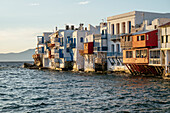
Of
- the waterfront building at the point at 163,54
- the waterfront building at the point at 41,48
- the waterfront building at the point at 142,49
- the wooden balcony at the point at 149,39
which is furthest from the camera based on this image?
the waterfront building at the point at 41,48

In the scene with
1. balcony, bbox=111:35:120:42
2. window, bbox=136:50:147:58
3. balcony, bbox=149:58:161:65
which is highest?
balcony, bbox=111:35:120:42

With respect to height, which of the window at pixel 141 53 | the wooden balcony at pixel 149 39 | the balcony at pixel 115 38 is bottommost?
the window at pixel 141 53

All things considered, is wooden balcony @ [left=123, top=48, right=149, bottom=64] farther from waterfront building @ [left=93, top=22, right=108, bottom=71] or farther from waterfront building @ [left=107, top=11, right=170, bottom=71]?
waterfront building @ [left=93, top=22, right=108, bottom=71]

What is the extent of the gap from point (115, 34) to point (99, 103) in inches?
1794

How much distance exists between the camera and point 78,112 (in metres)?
25.2

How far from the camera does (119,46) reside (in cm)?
7188

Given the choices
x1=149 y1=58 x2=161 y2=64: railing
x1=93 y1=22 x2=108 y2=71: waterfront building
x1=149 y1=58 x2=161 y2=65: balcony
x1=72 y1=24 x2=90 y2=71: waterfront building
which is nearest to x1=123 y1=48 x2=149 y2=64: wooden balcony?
x1=149 y1=58 x2=161 y2=65: balcony

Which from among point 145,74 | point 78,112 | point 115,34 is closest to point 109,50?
point 115,34

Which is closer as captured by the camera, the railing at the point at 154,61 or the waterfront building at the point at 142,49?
the railing at the point at 154,61

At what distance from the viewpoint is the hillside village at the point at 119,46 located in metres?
52.6

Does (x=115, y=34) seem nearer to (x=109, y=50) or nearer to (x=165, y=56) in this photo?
(x=109, y=50)

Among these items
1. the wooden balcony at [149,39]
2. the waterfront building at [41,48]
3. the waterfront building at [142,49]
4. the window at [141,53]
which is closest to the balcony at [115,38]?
the waterfront building at [142,49]

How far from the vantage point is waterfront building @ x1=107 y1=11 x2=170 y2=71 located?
67.6 meters

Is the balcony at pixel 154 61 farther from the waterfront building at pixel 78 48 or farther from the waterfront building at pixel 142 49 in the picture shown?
the waterfront building at pixel 78 48
